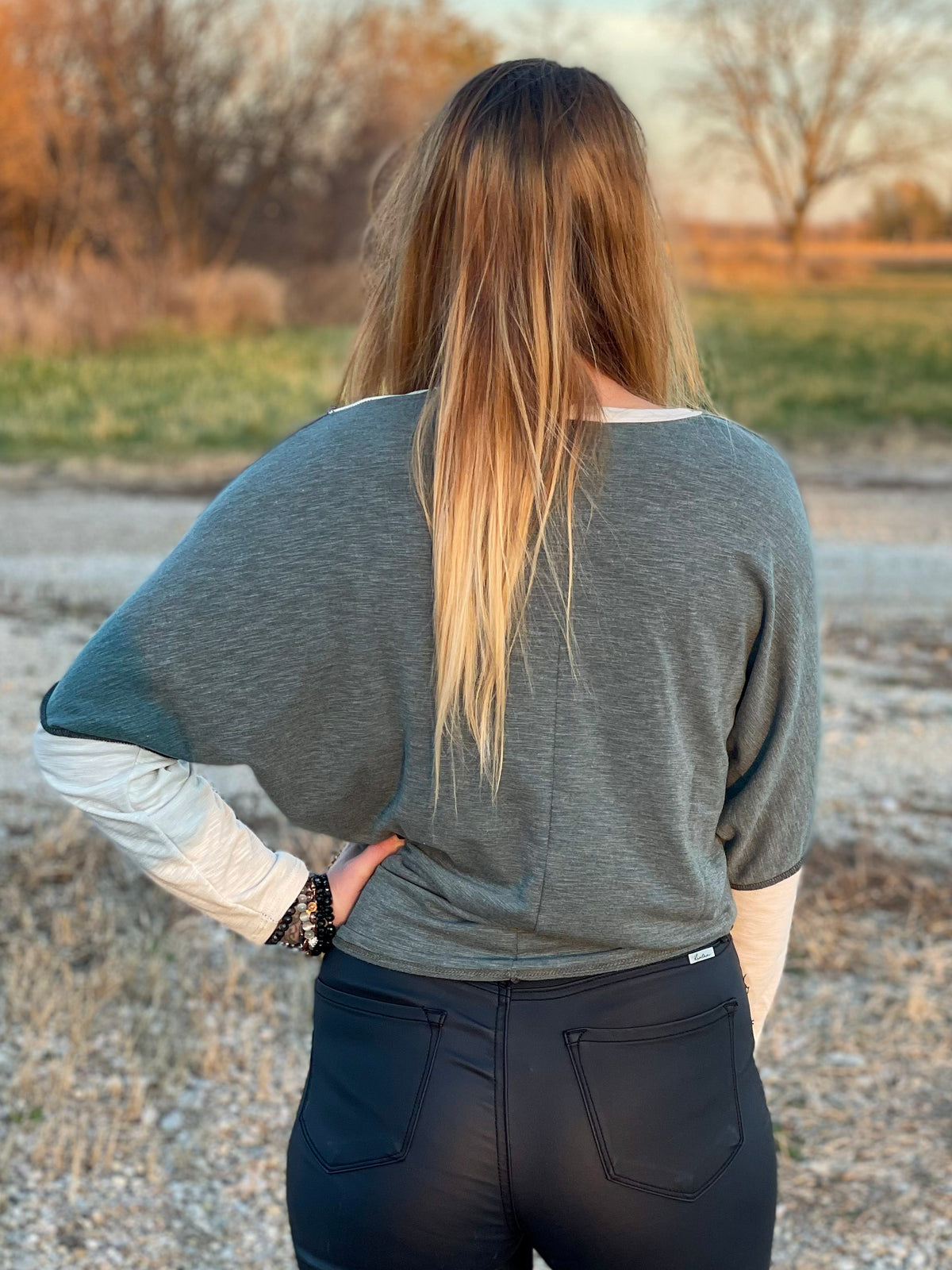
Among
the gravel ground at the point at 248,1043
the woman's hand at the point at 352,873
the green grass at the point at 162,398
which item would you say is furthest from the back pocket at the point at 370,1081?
the green grass at the point at 162,398

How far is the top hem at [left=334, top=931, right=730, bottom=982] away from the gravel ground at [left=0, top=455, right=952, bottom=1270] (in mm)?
1574

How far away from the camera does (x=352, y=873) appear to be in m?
1.33

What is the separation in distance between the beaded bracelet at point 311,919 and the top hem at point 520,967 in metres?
0.12

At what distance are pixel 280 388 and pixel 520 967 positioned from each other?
43.7 feet

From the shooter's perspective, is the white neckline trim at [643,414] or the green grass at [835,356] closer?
the white neckline trim at [643,414]

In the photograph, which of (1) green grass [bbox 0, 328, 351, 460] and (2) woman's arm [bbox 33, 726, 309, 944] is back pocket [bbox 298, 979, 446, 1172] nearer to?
(2) woman's arm [bbox 33, 726, 309, 944]

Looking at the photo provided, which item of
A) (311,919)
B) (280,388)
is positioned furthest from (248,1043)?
(280,388)

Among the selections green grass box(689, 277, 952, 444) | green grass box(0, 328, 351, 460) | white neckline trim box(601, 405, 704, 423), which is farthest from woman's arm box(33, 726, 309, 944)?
green grass box(0, 328, 351, 460)

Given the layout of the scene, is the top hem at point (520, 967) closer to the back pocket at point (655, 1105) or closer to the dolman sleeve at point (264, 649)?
the back pocket at point (655, 1105)

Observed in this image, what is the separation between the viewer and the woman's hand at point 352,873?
132cm

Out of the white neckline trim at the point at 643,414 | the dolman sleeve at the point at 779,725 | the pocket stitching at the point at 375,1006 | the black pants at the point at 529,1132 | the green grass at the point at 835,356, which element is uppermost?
the white neckline trim at the point at 643,414

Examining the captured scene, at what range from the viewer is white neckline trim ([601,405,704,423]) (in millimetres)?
1148

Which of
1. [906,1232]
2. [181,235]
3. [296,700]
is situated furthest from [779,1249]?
[181,235]

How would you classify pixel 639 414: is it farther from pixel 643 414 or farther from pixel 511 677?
pixel 511 677
